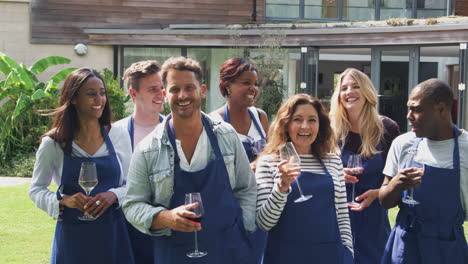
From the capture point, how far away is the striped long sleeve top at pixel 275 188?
3.98 metres

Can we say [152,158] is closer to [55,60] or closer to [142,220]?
[142,220]

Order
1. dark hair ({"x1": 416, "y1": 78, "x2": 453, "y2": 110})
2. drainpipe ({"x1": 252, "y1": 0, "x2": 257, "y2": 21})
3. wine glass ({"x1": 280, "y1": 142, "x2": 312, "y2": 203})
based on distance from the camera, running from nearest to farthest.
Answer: wine glass ({"x1": 280, "y1": 142, "x2": 312, "y2": 203}), dark hair ({"x1": 416, "y1": 78, "x2": 453, "y2": 110}), drainpipe ({"x1": 252, "y1": 0, "x2": 257, "y2": 21})

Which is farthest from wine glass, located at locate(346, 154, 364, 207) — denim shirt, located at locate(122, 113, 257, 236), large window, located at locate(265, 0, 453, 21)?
large window, located at locate(265, 0, 453, 21)

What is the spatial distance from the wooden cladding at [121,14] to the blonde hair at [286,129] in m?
18.4

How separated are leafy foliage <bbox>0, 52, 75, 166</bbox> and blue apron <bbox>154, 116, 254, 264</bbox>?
14470 mm

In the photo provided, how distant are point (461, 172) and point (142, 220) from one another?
204 cm

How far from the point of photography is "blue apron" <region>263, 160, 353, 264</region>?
4.11m

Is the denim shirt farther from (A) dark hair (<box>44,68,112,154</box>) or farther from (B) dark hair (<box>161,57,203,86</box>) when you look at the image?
(A) dark hair (<box>44,68,112,154</box>)

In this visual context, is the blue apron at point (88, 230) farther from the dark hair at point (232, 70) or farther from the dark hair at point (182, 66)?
the dark hair at point (232, 70)

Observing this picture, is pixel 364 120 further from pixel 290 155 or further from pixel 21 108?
pixel 21 108

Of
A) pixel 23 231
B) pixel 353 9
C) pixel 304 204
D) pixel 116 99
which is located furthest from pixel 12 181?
pixel 353 9

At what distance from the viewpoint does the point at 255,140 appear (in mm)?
5406

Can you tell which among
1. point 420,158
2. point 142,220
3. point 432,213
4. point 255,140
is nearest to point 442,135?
point 420,158

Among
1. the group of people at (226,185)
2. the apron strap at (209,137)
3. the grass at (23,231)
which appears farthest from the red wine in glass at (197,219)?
the grass at (23,231)
